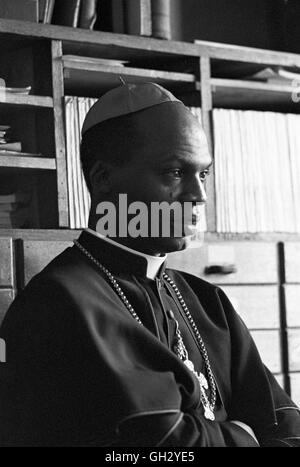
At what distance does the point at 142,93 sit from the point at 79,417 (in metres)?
0.77

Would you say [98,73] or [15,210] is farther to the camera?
[98,73]

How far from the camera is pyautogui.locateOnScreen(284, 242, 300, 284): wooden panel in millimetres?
3020

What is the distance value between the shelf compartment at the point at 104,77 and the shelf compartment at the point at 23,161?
0.31 m

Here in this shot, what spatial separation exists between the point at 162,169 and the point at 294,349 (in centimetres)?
126

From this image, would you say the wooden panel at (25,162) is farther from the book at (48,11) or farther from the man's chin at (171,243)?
the man's chin at (171,243)

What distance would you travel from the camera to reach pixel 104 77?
9.42 ft

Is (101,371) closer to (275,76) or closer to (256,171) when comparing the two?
(256,171)

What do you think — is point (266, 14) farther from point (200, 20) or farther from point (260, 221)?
point (260, 221)

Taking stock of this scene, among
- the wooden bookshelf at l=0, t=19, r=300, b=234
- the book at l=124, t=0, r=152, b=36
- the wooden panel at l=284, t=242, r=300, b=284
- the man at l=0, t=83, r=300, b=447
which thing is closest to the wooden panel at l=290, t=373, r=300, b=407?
the wooden panel at l=284, t=242, r=300, b=284

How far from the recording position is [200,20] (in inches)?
138

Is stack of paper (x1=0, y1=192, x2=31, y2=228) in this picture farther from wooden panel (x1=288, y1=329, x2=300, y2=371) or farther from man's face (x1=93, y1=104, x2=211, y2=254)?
wooden panel (x1=288, y1=329, x2=300, y2=371)

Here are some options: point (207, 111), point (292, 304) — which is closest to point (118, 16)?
point (207, 111)

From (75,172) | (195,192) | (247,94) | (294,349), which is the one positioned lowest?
(294,349)

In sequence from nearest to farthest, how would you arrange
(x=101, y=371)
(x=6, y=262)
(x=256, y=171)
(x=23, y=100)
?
(x=101, y=371) < (x=6, y=262) < (x=23, y=100) < (x=256, y=171)
